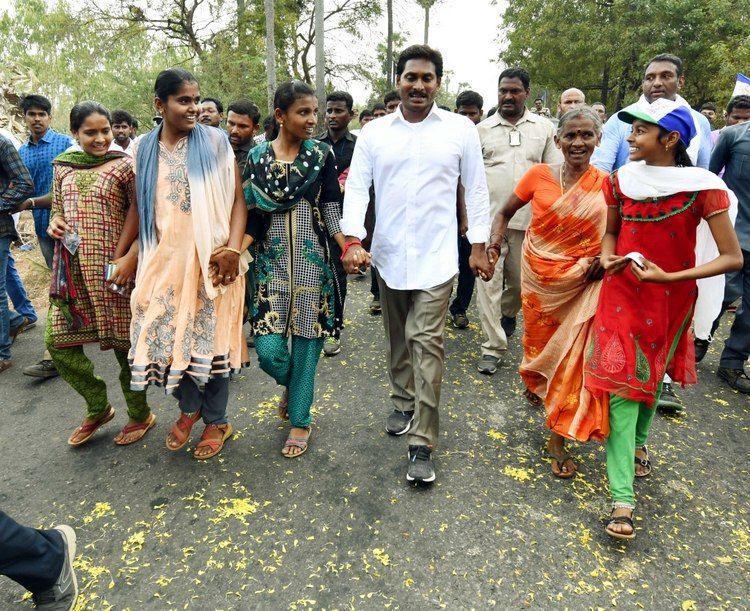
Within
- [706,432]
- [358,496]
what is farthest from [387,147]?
[706,432]

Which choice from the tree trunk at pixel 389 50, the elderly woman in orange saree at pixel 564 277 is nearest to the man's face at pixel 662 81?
→ the elderly woman in orange saree at pixel 564 277

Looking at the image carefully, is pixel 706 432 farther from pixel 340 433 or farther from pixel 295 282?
pixel 295 282

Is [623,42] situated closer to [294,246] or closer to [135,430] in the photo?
[294,246]

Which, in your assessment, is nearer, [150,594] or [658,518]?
[150,594]

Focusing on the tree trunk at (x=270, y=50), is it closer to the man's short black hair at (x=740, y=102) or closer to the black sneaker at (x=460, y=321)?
the black sneaker at (x=460, y=321)

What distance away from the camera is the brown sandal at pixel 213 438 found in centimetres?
294

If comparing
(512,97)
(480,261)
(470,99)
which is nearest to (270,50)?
(470,99)

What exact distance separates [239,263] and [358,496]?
1.42 metres

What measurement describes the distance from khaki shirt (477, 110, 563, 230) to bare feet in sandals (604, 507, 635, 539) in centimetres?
251

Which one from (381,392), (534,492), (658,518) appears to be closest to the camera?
(658,518)

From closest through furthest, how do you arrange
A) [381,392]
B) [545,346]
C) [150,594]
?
[150,594] → [545,346] → [381,392]

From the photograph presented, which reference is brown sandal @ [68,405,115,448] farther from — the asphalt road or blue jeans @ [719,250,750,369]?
blue jeans @ [719,250,750,369]

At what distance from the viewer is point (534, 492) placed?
259 cm

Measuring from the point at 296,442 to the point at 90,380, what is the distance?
1.37 m
